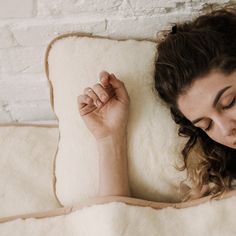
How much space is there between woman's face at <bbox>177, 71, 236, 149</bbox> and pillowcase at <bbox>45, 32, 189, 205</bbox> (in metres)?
0.10

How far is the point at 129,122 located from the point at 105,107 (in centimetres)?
7

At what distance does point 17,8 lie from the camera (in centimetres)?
99

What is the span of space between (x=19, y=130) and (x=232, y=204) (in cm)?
59

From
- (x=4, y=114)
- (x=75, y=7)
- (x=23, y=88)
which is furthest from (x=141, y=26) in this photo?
(x=4, y=114)

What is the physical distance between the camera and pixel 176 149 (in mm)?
978

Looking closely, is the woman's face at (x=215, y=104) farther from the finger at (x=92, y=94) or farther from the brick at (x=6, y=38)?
the brick at (x=6, y=38)

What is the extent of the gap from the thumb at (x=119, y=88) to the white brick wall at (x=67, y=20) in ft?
0.47

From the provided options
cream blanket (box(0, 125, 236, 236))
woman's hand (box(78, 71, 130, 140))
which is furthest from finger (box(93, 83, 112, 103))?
cream blanket (box(0, 125, 236, 236))

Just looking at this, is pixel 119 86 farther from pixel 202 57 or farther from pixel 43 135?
pixel 43 135

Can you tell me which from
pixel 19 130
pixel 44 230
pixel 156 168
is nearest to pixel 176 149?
pixel 156 168

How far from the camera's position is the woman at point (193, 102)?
2.75 ft

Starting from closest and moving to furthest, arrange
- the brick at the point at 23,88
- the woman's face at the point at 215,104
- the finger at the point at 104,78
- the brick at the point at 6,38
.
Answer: the woman's face at the point at 215,104
the finger at the point at 104,78
the brick at the point at 6,38
the brick at the point at 23,88

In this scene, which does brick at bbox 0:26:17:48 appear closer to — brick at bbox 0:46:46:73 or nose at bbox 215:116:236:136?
brick at bbox 0:46:46:73

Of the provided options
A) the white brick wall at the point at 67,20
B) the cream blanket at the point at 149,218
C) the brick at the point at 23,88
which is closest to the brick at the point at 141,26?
the white brick wall at the point at 67,20
